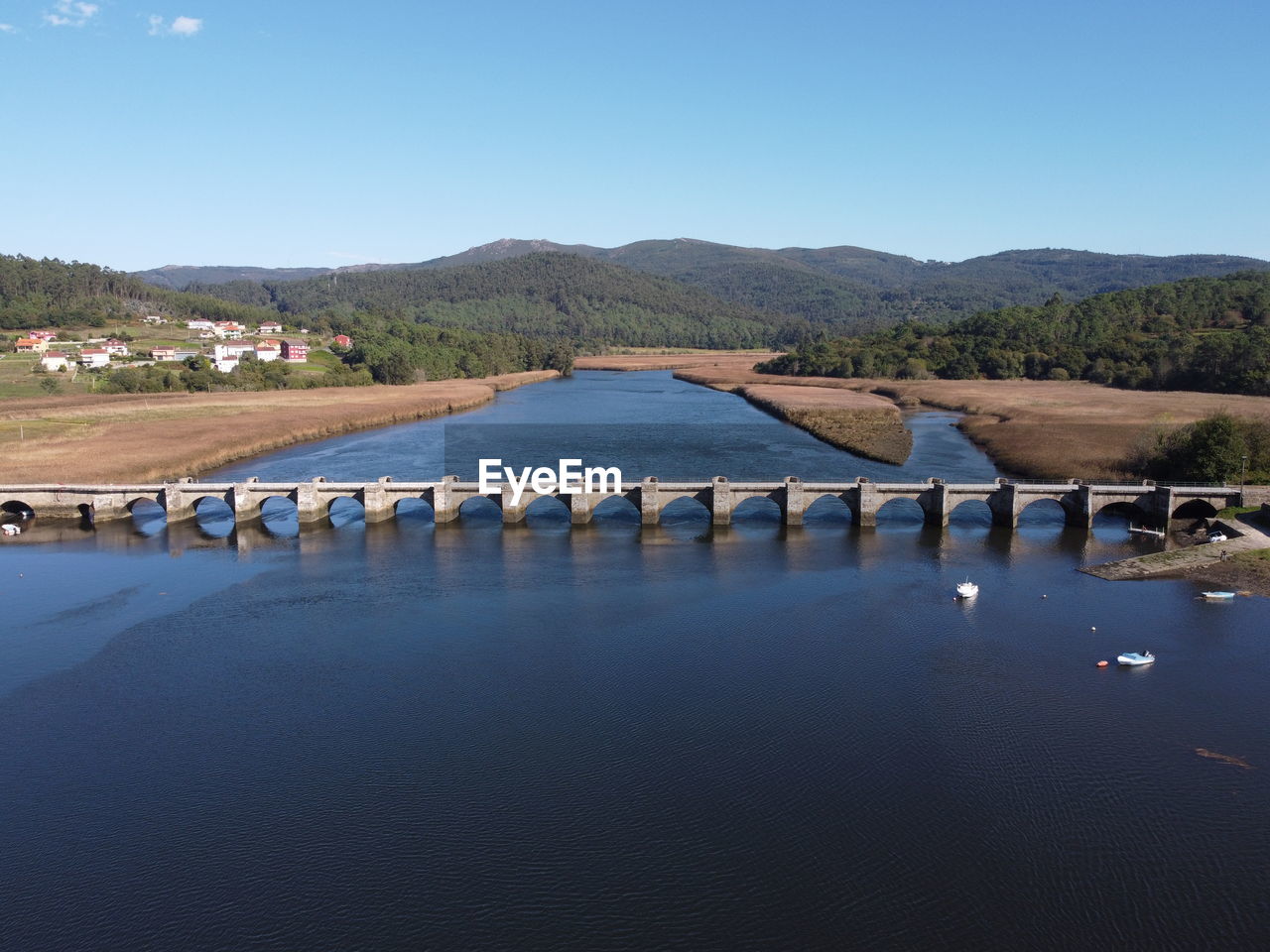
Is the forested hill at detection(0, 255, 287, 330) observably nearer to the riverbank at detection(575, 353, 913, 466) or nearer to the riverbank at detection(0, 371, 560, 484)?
the riverbank at detection(0, 371, 560, 484)

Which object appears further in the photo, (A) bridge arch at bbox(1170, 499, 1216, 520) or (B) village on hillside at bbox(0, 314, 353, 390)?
(B) village on hillside at bbox(0, 314, 353, 390)

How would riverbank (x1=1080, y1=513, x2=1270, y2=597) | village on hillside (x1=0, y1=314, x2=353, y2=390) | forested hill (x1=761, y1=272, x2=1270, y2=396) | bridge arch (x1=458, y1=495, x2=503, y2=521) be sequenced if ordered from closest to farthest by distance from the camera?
riverbank (x1=1080, y1=513, x2=1270, y2=597)
bridge arch (x1=458, y1=495, x2=503, y2=521)
forested hill (x1=761, y1=272, x2=1270, y2=396)
village on hillside (x1=0, y1=314, x2=353, y2=390)

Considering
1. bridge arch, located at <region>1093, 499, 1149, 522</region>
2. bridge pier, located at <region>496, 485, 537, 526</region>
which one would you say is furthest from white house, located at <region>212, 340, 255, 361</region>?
bridge arch, located at <region>1093, 499, 1149, 522</region>

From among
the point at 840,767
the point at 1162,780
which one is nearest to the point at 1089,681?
the point at 1162,780

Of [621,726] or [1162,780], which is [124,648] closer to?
[621,726]

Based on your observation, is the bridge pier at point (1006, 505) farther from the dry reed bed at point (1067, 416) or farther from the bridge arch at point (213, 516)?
the bridge arch at point (213, 516)

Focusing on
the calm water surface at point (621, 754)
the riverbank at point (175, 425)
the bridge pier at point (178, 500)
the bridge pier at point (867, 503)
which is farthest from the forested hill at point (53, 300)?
the bridge pier at point (867, 503)

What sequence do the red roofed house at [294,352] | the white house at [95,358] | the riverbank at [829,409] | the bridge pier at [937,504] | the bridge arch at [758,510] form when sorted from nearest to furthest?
the bridge pier at [937,504]
the bridge arch at [758,510]
the riverbank at [829,409]
the white house at [95,358]
the red roofed house at [294,352]
